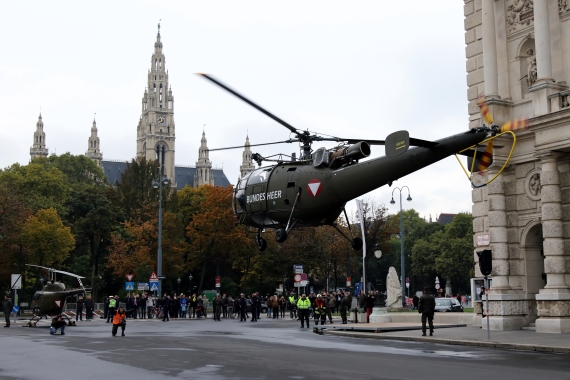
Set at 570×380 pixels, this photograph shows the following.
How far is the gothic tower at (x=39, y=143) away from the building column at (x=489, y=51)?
158 metres

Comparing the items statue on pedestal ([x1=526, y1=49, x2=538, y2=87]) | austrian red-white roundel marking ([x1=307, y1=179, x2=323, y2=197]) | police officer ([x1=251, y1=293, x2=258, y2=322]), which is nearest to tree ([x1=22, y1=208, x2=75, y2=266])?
police officer ([x1=251, y1=293, x2=258, y2=322])

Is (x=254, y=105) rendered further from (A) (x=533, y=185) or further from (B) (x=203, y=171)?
(B) (x=203, y=171)

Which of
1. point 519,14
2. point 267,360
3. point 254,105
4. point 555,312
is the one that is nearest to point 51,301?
point 267,360

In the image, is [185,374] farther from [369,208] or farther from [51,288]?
[369,208]

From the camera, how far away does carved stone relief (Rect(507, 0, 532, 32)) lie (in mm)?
25641

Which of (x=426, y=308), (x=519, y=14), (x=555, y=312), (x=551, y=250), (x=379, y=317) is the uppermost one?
(x=519, y=14)

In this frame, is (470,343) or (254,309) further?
(254,309)

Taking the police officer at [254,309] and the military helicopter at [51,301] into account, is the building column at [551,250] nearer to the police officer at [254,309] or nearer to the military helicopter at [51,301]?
the police officer at [254,309]

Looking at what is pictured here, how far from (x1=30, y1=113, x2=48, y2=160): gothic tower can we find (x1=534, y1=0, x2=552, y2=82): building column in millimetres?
160501

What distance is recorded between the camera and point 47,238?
65500 millimetres

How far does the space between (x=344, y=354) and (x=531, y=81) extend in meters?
13.6

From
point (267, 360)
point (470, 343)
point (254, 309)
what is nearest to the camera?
point (267, 360)

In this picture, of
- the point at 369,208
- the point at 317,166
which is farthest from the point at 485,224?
the point at 369,208

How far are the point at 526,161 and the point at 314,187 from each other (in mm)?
10320
